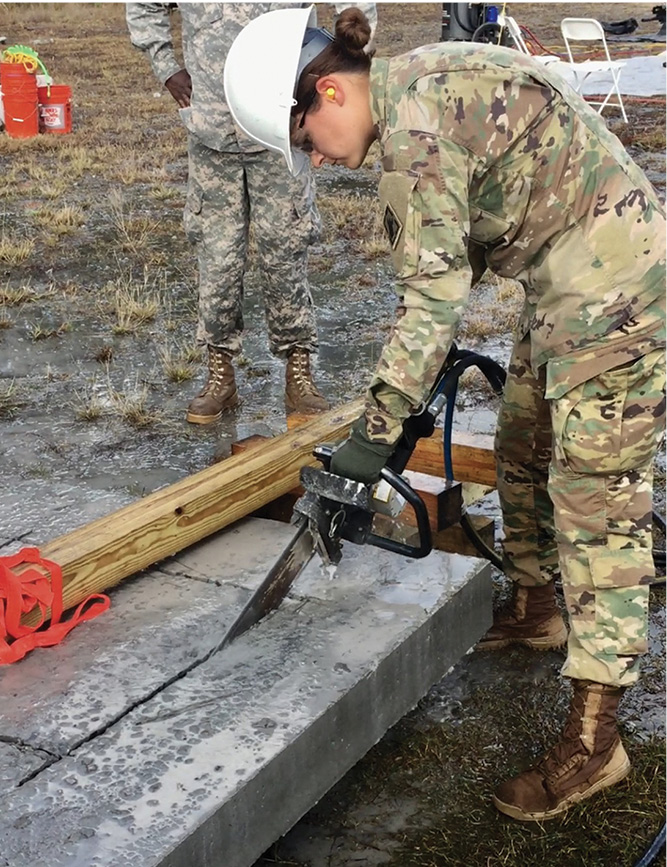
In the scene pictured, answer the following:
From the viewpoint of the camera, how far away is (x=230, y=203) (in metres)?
4.85

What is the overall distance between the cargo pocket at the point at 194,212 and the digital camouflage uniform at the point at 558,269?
2.42 metres

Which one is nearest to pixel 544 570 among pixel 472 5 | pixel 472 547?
pixel 472 547

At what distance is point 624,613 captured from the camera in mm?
2680

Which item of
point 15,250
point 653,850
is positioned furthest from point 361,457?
point 15,250

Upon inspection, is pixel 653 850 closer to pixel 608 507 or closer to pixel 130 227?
pixel 608 507

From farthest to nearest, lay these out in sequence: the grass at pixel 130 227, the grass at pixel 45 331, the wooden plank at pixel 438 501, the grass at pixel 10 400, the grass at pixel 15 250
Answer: the grass at pixel 130 227 < the grass at pixel 15 250 < the grass at pixel 45 331 < the grass at pixel 10 400 < the wooden plank at pixel 438 501

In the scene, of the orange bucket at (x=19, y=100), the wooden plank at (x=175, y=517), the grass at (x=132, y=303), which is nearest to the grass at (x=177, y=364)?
the grass at (x=132, y=303)

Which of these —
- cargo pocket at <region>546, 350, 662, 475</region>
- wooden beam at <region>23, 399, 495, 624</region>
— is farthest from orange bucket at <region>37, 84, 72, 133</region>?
cargo pocket at <region>546, 350, 662, 475</region>

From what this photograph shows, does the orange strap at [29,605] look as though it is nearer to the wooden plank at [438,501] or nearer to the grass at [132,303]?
the wooden plank at [438,501]

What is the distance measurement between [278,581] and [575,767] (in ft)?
2.93

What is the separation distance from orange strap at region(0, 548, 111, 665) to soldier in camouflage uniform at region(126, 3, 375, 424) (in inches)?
89.4

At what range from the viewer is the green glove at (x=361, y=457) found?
8.40ft

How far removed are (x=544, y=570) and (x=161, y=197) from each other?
7.90 metres

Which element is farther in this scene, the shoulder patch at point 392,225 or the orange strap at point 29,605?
the orange strap at point 29,605
